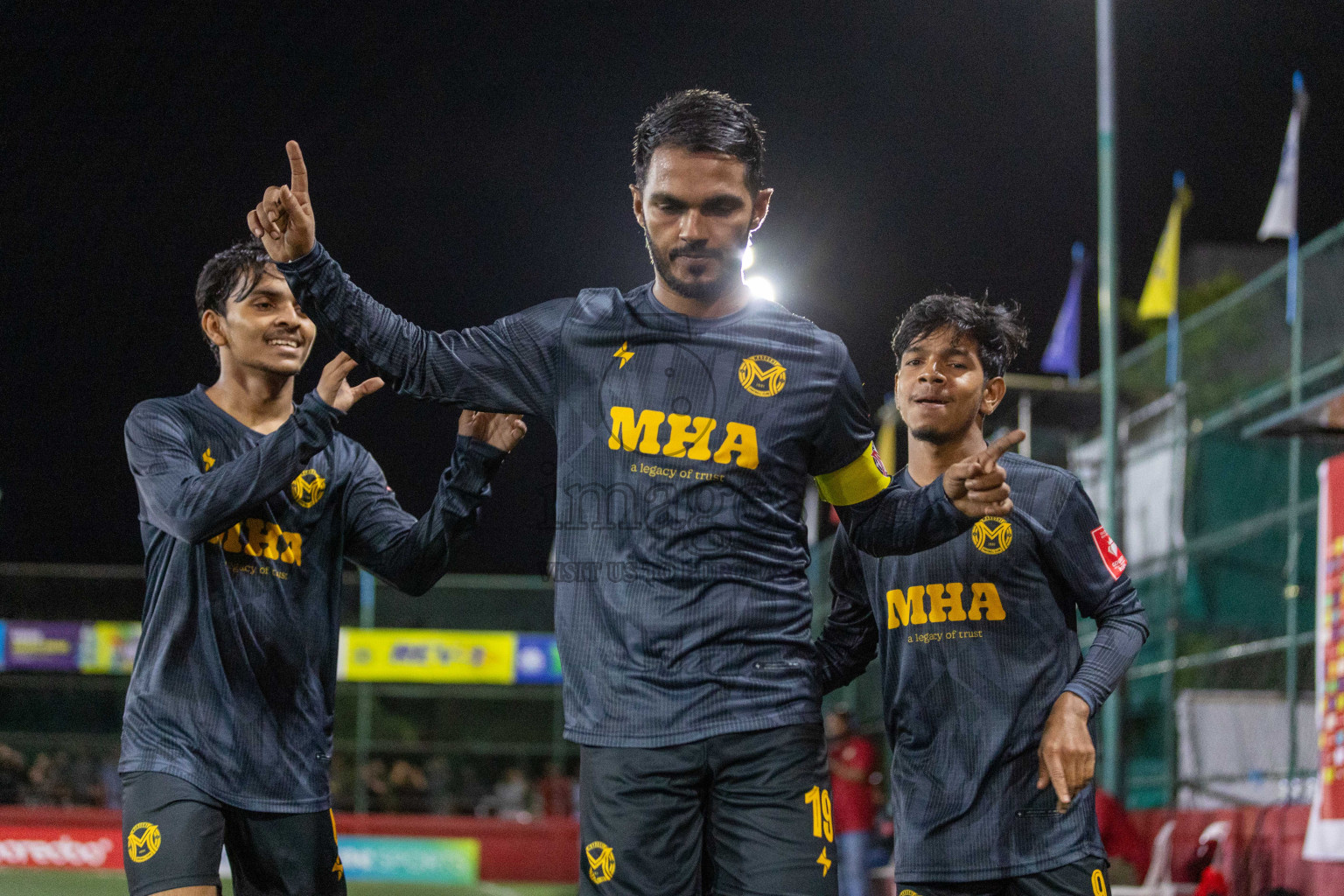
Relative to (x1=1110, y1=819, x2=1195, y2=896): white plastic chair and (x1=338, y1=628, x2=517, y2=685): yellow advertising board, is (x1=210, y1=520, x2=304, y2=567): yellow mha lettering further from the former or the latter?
(x1=338, y1=628, x2=517, y2=685): yellow advertising board

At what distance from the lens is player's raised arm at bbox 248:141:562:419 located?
3.40 m

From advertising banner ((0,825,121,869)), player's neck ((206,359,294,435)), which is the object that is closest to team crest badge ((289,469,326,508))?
player's neck ((206,359,294,435))

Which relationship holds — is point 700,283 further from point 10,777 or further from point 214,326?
point 10,777

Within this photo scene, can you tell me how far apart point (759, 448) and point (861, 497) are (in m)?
0.46

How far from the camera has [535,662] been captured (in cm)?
2636

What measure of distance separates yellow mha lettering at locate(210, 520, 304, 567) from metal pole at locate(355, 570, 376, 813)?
65.3ft

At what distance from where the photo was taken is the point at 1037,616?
14.0 feet

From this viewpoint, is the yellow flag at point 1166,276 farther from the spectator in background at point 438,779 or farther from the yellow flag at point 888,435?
the spectator in background at point 438,779

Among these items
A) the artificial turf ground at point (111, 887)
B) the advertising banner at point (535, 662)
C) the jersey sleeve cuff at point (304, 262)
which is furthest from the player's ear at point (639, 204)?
the advertising banner at point (535, 662)

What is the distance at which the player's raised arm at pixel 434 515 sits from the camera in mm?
4480

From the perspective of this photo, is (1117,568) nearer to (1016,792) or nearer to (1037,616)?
(1037,616)

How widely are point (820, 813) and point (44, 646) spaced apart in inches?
962

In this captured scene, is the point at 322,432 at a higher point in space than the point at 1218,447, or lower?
lower

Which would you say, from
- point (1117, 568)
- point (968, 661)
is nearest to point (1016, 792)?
point (968, 661)
